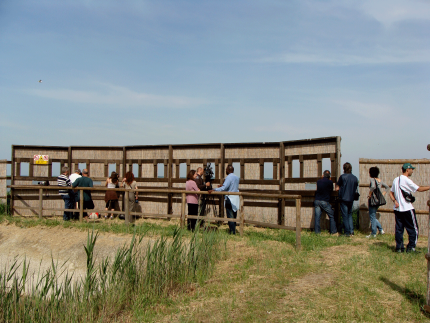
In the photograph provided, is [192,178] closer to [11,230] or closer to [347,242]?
[347,242]

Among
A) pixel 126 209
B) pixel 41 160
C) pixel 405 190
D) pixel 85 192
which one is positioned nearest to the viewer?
pixel 405 190

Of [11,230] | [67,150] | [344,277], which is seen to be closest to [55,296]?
[344,277]

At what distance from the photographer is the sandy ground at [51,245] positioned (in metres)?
10.4

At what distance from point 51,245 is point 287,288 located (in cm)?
743

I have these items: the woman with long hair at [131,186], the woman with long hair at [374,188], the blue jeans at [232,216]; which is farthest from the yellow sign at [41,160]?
the woman with long hair at [374,188]

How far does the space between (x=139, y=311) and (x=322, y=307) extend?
8.35 feet

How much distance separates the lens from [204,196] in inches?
462

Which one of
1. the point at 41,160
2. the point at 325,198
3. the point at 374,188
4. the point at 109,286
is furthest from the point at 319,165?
the point at 41,160

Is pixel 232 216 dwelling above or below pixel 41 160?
below

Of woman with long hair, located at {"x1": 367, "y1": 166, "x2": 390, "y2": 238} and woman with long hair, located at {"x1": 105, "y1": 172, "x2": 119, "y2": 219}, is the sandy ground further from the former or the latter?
woman with long hair, located at {"x1": 367, "y1": 166, "x2": 390, "y2": 238}

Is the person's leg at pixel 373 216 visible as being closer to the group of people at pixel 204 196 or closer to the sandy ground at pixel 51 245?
the group of people at pixel 204 196

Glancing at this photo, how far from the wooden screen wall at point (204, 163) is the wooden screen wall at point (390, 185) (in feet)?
3.16

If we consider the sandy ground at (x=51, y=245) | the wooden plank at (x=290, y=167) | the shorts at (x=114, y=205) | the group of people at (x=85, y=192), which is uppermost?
the wooden plank at (x=290, y=167)

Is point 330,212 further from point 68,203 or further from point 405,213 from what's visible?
point 68,203
